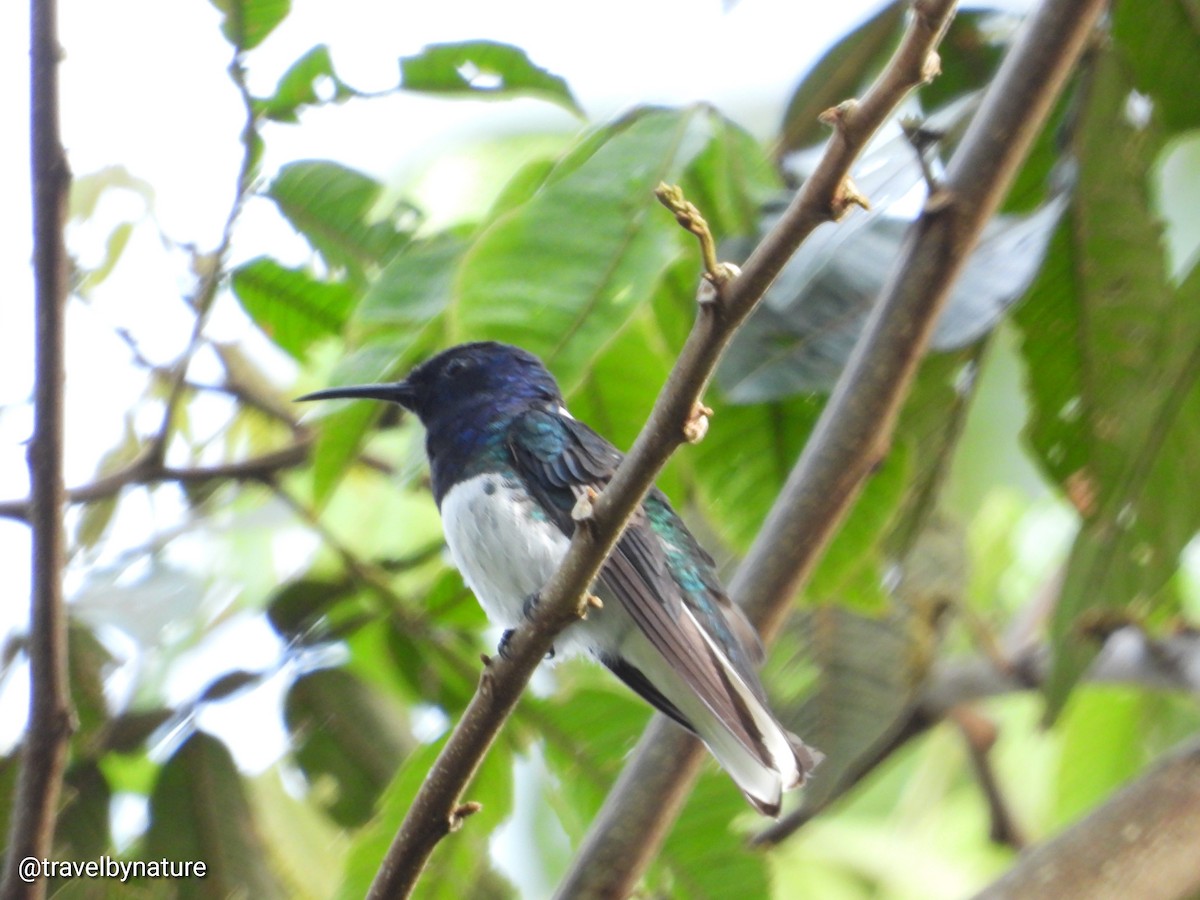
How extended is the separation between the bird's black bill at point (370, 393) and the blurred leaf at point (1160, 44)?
1726 mm

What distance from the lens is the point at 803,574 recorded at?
253cm

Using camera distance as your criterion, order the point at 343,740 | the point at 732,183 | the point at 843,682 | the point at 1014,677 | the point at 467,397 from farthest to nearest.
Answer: the point at 1014,677 → the point at 843,682 → the point at 343,740 → the point at 467,397 → the point at 732,183

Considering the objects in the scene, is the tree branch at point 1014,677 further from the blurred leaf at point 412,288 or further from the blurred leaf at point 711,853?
the blurred leaf at point 412,288

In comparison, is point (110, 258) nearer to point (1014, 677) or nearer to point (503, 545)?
point (503, 545)

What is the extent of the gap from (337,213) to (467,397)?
1.60 feet

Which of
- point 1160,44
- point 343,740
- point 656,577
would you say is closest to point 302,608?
point 343,740

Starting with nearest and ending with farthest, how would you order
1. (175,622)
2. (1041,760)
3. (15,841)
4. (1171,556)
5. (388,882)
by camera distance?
(388,882), (15,841), (175,622), (1171,556), (1041,760)

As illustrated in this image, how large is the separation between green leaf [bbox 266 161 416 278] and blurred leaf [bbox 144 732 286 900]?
109 cm

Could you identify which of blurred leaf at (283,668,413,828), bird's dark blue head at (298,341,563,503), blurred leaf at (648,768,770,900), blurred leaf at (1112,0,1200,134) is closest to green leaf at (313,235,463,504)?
bird's dark blue head at (298,341,563,503)

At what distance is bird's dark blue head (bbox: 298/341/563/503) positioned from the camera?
112 inches

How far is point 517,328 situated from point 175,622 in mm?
962

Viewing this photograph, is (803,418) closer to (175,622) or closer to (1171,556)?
(1171,556)

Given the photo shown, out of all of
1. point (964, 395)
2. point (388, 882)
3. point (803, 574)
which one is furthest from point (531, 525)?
point (964, 395)

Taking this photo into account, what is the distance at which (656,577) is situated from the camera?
7.66 ft
